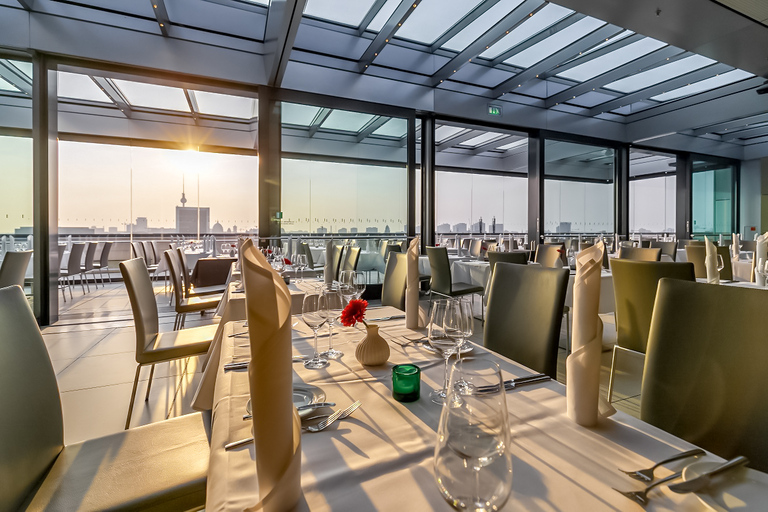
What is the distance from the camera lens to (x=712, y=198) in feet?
31.0

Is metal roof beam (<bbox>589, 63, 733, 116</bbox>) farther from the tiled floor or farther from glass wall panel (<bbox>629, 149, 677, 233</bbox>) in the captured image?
the tiled floor

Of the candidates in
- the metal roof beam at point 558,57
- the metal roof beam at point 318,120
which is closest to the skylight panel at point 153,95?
the metal roof beam at point 318,120

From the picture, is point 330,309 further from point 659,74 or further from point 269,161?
point 659,74

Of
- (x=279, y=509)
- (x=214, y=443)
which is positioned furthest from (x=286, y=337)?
(x=214, y=443)

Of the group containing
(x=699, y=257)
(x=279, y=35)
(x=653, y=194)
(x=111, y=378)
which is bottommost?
(x=111, y=378)

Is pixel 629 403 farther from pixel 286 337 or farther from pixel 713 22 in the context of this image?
pixel 713 22

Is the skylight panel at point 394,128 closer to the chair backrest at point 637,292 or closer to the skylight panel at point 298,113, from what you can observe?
the skylight panel at point 298,113

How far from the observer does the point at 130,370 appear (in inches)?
118

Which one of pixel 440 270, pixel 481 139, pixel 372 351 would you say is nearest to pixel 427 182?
pixel 440 270

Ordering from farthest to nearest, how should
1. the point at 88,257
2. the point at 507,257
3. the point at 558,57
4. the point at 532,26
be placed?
1. the point at 88,257
2. the point at 558,57
3. the point at 532,26
4. the point at 507,257

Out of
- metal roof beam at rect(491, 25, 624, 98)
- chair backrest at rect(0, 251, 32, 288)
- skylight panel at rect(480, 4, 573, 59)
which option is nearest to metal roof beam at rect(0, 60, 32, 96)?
chair backrest at rect(0, 251, 32, 288)

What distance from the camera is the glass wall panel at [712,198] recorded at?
9.19m

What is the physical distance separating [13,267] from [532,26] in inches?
234

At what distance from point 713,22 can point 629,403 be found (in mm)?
4334
